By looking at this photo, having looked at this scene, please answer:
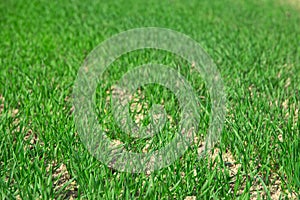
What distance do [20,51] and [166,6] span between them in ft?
12.3

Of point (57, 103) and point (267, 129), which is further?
point (57, 103)

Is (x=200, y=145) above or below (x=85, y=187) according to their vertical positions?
above

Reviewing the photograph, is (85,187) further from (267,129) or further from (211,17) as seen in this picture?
(211,17)

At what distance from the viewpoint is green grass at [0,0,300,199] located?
227cm

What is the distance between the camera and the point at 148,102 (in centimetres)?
341

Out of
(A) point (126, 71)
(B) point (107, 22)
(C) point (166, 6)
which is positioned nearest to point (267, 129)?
(A) point (126, 71)

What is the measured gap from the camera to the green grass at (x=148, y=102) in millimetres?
2271

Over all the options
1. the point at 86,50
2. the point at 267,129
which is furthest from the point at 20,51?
the point at 267,129

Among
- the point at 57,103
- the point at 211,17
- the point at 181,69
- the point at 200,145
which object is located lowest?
the point at 200,145

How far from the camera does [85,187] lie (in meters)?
2.21

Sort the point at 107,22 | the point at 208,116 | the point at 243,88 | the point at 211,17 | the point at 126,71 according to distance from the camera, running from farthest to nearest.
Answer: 1. the point at 211,17
2. the point at 107,22
3. the point at 126,71
4. the point at 243,88
5. the point at 208,116

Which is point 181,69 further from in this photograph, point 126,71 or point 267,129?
point 267,129

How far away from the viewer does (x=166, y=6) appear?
8.05m

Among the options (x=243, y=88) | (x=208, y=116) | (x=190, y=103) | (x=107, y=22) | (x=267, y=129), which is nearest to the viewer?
(x=267, y=129)
